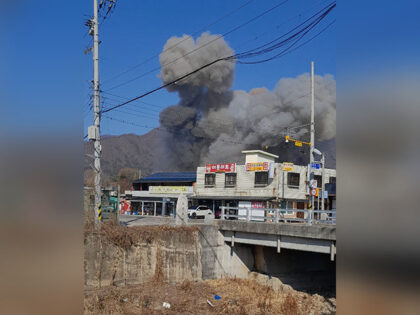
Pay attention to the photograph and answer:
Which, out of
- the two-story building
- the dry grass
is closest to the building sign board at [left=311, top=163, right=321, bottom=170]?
the dry grass

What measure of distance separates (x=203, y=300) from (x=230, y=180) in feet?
45.0

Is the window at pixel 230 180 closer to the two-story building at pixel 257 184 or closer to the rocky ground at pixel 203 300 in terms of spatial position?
the two-story building at pixel 257 184

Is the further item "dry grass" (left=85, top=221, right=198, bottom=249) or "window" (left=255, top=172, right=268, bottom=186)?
"window" (left=255, top=172, right=268, bottom=186)

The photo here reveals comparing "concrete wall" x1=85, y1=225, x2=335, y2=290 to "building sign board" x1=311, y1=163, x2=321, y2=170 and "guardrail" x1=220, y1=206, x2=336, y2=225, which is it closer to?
"guardrail" x1=220, y1=206, x2=336, y2=225

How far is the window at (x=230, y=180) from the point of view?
24.4 metres

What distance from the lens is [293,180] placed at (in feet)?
75.5

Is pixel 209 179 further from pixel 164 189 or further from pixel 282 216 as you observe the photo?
pixel 282 216

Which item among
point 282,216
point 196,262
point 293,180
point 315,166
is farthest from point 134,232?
point 293,180

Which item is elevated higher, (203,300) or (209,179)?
(209,179)

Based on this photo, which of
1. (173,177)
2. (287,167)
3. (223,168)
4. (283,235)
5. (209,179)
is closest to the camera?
(283,235)

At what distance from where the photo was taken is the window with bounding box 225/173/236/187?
80.1 ft

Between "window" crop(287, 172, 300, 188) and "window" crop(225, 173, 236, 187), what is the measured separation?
12.3 ft
